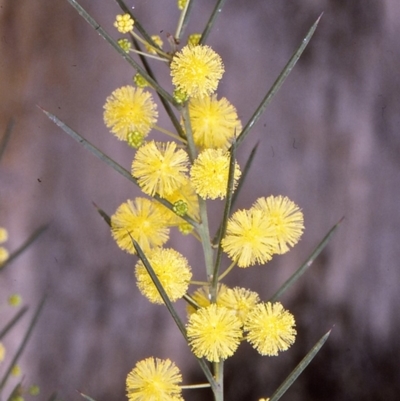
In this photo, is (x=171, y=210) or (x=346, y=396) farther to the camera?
(x=346, y=396)

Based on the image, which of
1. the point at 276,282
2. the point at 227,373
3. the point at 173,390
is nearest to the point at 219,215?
the point at 276,282

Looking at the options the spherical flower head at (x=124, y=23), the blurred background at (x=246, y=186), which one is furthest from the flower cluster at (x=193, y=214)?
the blurred background at (x=246, y=186)

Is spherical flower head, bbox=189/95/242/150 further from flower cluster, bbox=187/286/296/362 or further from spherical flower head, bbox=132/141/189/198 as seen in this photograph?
flower cluster, bbox=187/286/296/362

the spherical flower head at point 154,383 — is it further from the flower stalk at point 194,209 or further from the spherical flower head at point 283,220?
the spherical flower head at point 283,220

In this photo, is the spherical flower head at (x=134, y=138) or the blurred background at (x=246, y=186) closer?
the spherical flower head at (x=134, y=138)

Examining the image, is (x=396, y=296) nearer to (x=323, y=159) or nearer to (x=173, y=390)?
(x=323, y=159)

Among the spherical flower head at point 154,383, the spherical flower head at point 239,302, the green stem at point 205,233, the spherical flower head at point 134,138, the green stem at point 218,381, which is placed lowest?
the spherical flower head at point 154,383
